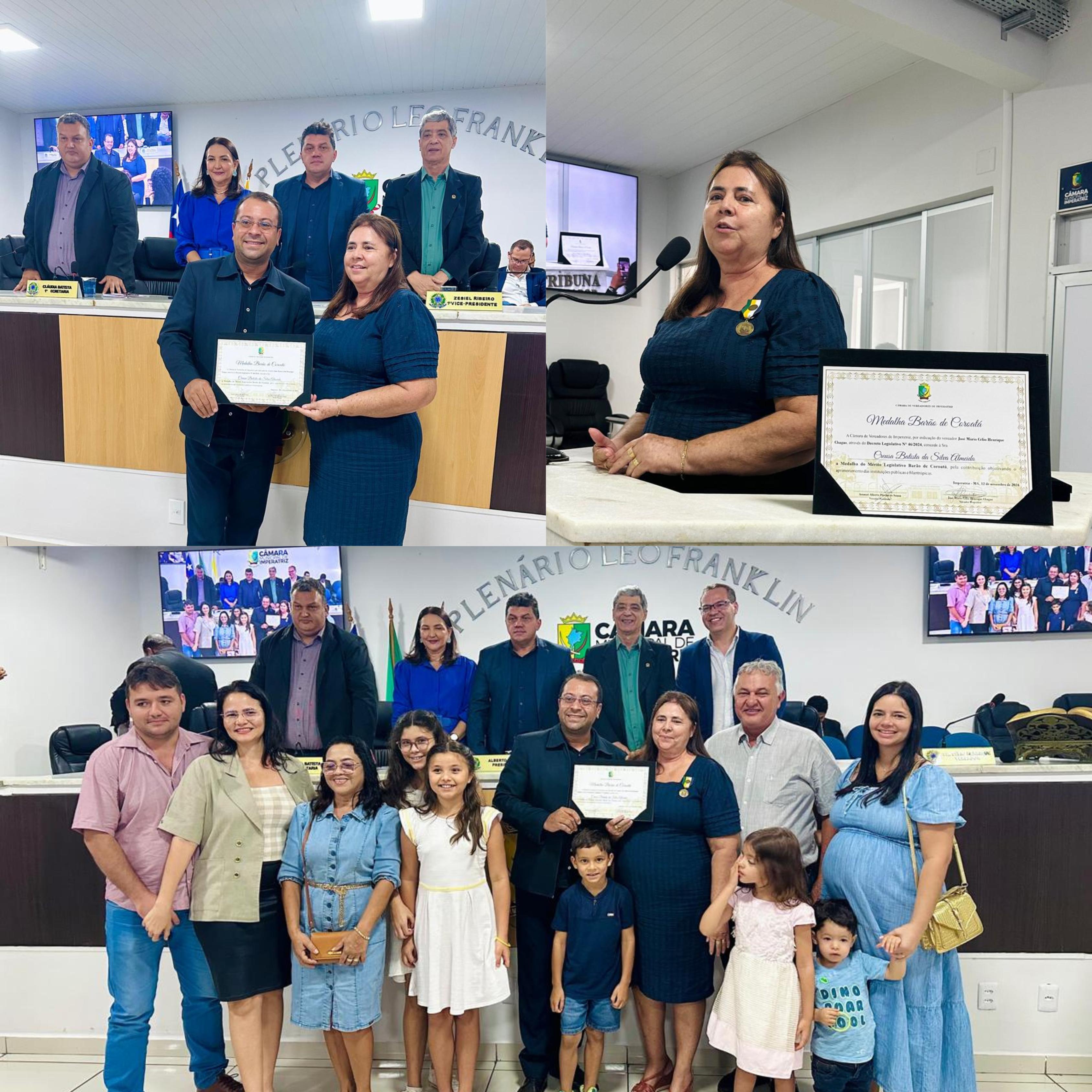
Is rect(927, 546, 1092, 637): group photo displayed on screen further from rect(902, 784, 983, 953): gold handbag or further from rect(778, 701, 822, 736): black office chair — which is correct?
rect(902, 784, 983, 953): gold handbag

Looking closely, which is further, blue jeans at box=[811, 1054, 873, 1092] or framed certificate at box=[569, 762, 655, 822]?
framed certificate at box=[569, 762, 655, 822]

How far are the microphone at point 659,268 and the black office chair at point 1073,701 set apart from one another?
75.6 inches

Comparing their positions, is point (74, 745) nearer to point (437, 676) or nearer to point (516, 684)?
point (437, 676)

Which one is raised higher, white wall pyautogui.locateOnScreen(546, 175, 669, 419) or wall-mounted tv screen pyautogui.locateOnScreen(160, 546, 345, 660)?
white wall pyautogui.locateOnScreen(546, 175, 669, 419)

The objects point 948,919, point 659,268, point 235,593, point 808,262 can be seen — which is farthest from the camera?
point 235,593

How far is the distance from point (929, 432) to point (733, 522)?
0.50 meters

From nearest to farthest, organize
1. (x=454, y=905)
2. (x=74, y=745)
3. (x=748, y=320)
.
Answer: (x=748, y=320), (x=454, y=905), (x=74, y=745)

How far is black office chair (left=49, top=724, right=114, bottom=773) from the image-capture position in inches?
114

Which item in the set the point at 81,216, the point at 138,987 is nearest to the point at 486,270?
the point at 81,216

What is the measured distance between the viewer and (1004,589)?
283cm

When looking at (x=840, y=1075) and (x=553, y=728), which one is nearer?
(x=840, y=1075)

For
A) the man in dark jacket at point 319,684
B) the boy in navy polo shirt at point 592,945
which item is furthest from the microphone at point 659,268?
the boy in navy polo shirt at point 592,945

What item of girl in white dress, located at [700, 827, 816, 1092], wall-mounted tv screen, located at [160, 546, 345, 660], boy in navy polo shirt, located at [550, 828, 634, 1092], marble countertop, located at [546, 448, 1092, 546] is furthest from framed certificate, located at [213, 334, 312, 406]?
girl in white dress, located at [700, 827, 816, 1092]

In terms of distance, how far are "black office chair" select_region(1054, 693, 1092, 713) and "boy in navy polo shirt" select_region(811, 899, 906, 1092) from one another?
1.03 meters
